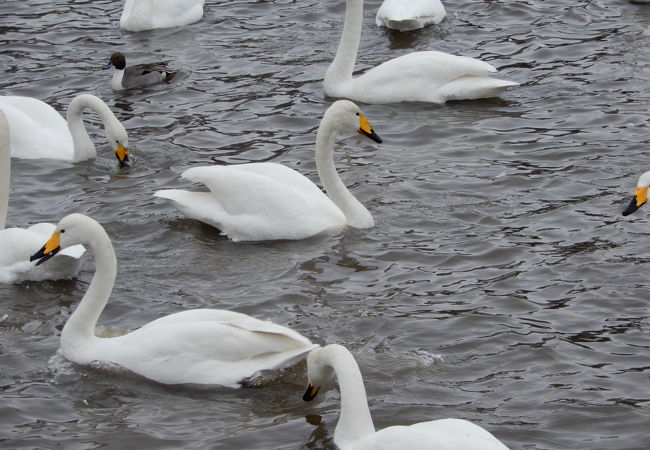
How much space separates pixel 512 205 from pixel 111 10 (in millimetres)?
7851

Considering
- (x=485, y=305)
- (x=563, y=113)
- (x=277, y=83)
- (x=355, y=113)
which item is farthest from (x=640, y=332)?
(x=277, y=83)

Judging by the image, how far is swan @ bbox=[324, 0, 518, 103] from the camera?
1268cm

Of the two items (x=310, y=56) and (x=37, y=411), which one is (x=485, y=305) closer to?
(x=37, y=411)

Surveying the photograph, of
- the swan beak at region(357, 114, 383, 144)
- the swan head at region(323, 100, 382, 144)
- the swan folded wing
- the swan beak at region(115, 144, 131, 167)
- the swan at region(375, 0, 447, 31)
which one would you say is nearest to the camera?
the swan folded wing

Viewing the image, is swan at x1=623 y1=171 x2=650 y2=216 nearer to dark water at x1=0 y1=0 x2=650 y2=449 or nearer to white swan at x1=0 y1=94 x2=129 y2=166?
dark water at x1=0 y1=0 x2=650 y2=449

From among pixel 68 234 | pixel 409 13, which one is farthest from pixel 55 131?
pixel 409 13

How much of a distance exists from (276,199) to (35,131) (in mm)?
3152

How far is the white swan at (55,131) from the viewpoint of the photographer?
11492 millimetres

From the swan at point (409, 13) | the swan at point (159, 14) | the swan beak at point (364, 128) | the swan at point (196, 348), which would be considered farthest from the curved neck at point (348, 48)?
the swan at point (196, 348)

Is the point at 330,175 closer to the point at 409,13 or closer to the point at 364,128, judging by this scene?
the point at 364,128

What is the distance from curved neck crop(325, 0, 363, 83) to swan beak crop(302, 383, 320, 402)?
250 inches

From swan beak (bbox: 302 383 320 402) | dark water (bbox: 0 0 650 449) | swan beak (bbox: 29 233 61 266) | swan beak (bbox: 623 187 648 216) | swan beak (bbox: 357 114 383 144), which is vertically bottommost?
dark water (bbox: 0 0 650 449)

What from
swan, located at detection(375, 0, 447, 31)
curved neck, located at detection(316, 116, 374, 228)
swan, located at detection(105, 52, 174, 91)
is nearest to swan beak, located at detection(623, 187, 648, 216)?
curved neck, located at detection(316, 116, 374, 228)

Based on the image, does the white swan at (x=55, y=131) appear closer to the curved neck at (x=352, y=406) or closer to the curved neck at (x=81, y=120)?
the curved neck at (x=81, y=120)
